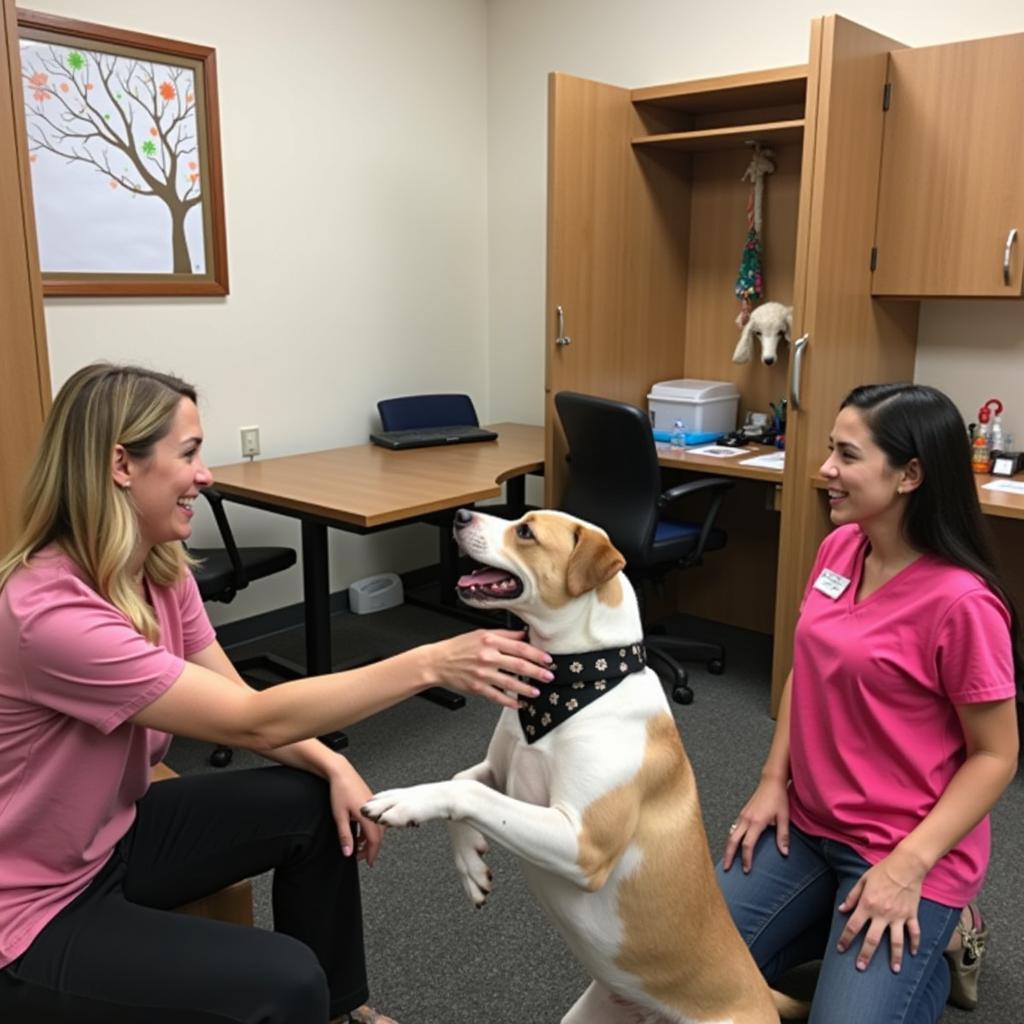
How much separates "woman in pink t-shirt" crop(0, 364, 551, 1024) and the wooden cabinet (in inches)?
77.8

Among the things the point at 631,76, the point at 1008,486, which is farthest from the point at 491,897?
the point at 631,76

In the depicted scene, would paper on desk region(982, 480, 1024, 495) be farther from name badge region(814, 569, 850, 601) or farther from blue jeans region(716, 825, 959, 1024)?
blue jeans region(716, 825, 959, 1024)

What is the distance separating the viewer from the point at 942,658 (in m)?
1.50

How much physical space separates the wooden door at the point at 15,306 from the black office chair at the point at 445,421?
1983 millimetres

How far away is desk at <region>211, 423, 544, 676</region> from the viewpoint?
2867 millimetres

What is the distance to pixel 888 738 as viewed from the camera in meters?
1.57

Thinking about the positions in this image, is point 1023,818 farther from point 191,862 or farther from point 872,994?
point 191,862

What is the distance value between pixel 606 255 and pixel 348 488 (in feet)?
4.09

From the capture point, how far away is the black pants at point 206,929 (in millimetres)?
1213

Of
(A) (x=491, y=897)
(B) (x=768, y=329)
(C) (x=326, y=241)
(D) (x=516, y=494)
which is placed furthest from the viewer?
(D) (x=516, y=494)

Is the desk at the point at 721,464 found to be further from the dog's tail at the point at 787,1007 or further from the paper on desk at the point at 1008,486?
the dog's tail at the point at 787,1007

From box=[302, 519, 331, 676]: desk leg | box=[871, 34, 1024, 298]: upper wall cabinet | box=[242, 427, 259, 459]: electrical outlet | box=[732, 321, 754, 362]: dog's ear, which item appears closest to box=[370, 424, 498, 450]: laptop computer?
box=[242, 427, 259, 459]: electrical outlet

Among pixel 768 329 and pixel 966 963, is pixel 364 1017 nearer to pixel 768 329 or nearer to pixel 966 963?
pixel 966 963

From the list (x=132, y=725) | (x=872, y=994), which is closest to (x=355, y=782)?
(x=132, y=725)
